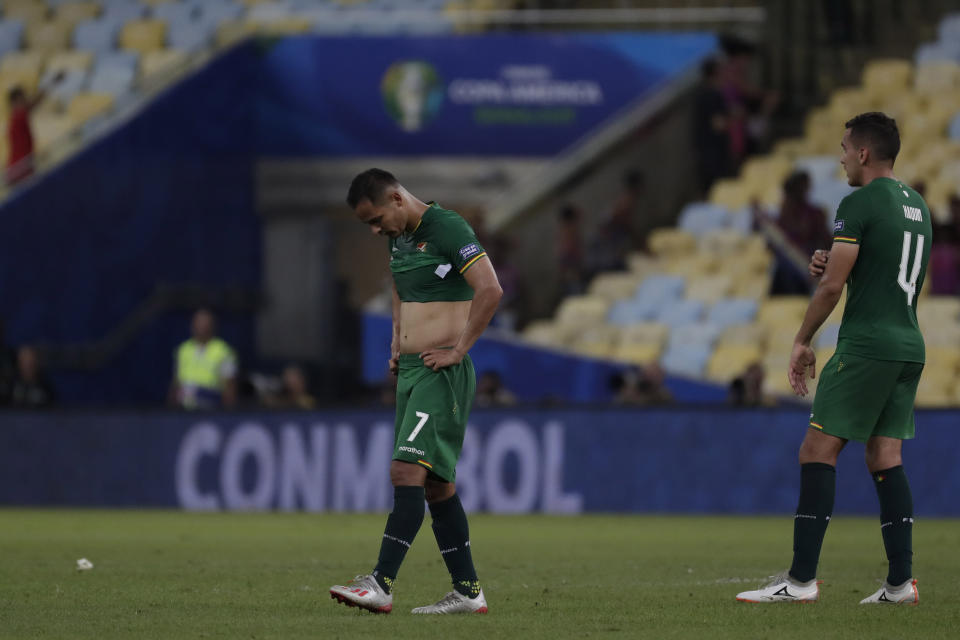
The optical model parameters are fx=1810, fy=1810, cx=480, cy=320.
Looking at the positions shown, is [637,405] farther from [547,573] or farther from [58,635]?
[58,635]

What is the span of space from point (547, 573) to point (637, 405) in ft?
25.0

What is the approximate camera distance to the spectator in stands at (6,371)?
20297 mm

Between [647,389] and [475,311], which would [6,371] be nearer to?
[647,389]

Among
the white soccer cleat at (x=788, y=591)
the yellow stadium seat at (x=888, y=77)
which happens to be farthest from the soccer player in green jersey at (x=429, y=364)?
the yellow stadium seat at (x=888, y=77)

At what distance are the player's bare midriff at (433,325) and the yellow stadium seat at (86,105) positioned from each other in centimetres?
1847

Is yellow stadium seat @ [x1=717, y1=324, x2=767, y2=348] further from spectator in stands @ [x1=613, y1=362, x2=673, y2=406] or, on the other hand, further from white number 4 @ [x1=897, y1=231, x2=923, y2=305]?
white number 4 @ [x1=897, y1=231, x2=923, y2=305]

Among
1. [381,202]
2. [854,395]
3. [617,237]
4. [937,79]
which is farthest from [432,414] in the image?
[937,79]

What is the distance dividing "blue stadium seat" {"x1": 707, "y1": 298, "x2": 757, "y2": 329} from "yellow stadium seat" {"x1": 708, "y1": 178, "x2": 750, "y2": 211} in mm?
2250

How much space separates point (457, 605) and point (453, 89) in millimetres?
17993

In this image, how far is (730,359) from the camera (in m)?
21.3

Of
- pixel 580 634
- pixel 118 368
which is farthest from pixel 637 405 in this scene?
pixel 580 634

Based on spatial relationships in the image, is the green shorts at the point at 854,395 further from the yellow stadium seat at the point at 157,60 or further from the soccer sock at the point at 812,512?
the yellow stadium seat at the point at 157,60

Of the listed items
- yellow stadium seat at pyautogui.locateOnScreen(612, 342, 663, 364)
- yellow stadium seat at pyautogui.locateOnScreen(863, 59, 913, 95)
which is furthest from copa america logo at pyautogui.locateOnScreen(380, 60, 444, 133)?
yellow stadium seat at pyautogui.locateOnScreen(863, 59, 913, 95)

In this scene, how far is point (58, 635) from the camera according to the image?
736 centimetres
